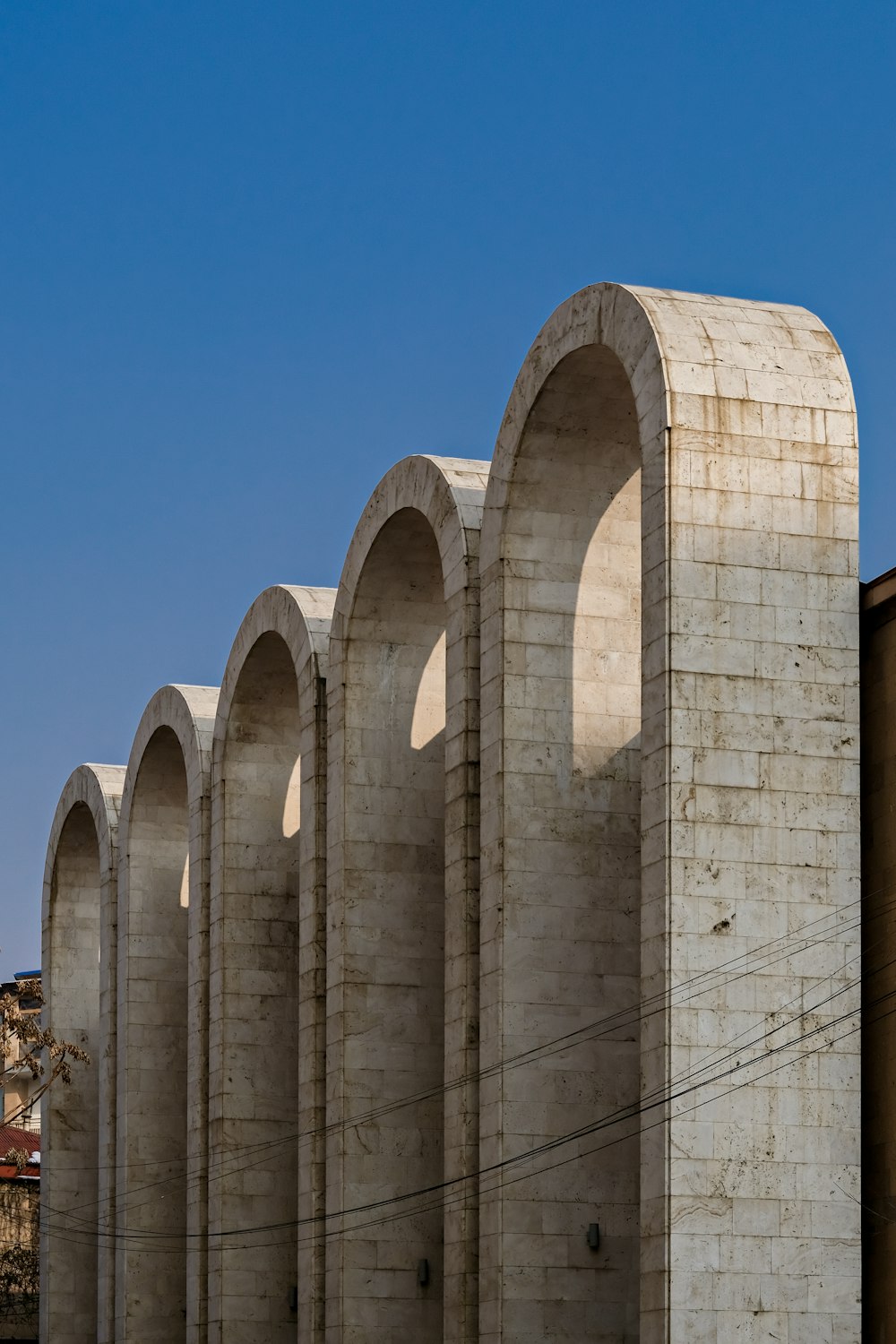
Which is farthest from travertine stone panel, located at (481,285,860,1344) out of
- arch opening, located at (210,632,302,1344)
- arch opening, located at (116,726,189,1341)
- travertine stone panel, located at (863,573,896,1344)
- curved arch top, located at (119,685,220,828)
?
arch opening, located at (116,726,189,1341)

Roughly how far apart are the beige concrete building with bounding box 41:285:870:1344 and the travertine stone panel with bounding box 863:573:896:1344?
0.23m

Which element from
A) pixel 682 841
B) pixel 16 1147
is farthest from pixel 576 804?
pixel 16 1147

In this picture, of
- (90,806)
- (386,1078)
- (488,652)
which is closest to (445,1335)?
(386,1078)

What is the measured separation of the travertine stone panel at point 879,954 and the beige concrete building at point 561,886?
8.9 inches

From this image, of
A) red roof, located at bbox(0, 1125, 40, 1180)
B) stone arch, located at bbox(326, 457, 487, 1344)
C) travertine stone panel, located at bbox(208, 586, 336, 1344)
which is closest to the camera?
stone arch, located at bbox(326, 457, 487, 1344)

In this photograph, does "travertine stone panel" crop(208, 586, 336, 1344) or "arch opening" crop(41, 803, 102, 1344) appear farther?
"arch opening" crop(41, 803, 102, 1344)

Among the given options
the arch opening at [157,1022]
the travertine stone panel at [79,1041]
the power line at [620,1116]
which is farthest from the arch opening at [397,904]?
the travertine stone panel at [79,1041]

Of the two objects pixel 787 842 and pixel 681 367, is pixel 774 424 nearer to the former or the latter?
pixel 681 367

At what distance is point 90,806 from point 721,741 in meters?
26.8

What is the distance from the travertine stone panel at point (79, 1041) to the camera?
47.3 metres

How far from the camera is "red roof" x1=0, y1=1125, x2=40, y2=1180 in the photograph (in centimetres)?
5922

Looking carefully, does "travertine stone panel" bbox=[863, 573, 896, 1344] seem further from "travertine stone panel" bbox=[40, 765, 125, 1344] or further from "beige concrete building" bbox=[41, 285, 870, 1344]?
"travertine stone panel" bbox=[40, 765, 125, 1344]

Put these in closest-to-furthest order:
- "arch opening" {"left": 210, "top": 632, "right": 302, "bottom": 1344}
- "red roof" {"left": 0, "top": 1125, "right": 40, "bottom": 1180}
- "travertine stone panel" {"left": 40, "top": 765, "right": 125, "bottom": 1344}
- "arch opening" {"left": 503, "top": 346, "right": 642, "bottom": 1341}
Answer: "arch opening" {"left": 503, "top": 346, "right": 642, "bottom": 1341} → "arch opening" {"left": 210, "top": 632, "right": 302, "bottom": 1344} → "travertine stone panel" {"left": 40, "top": 765, "right": 125, "bottom": 1344} → "red roof" {"left": 0, "top": 1125, "right": 40, "bottom": 1180}

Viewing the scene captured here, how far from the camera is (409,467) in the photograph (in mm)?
32781
